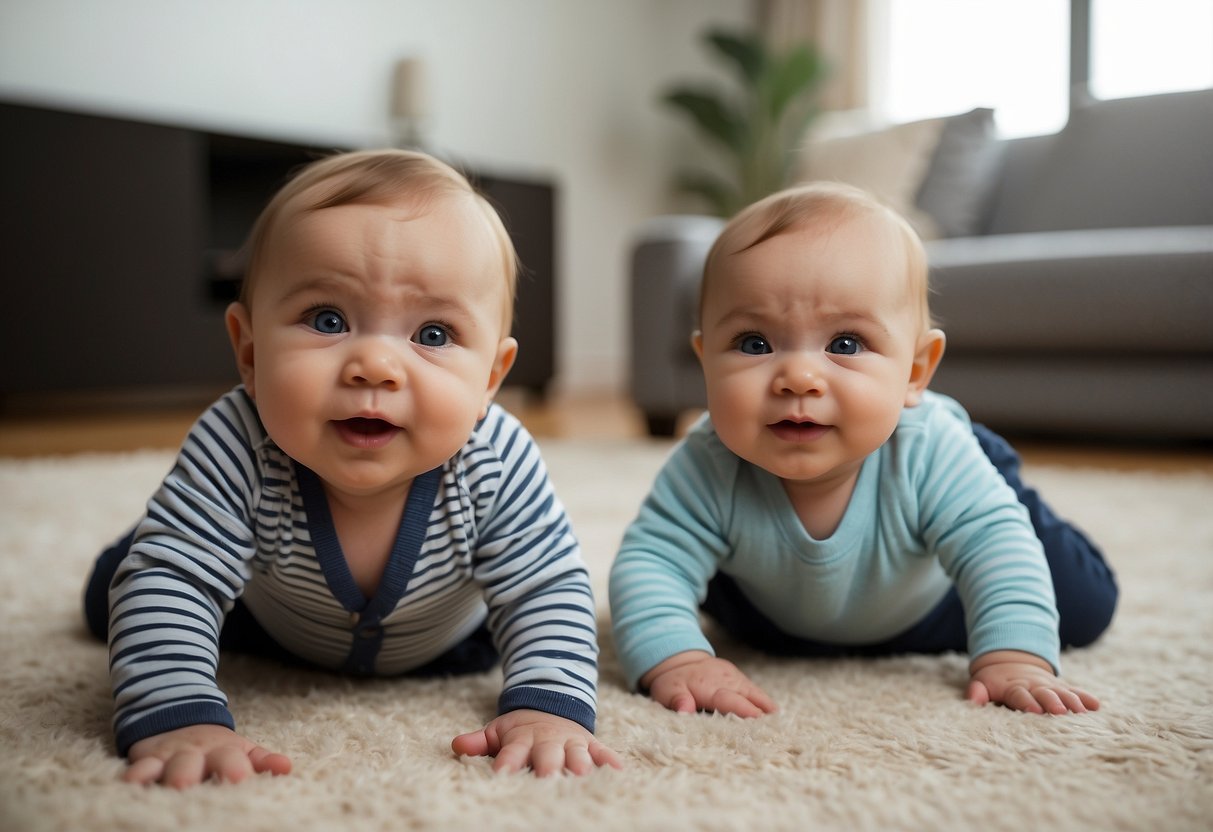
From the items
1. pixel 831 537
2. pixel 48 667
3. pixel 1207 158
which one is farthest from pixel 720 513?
pixel 1207 158

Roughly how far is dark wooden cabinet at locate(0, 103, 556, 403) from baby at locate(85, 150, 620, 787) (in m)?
1.78

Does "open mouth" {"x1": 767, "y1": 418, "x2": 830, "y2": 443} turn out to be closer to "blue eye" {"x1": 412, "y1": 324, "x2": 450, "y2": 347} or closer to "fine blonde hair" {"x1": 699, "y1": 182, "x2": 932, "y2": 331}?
"fine blonde hair" {"x1": 699, "y1": 182, "x2": 932, "y2": 331}

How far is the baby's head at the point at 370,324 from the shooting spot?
2.08ft

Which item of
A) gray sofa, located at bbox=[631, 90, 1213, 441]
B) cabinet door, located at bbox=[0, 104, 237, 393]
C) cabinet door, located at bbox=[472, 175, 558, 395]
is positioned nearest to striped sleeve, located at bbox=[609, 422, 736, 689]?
gray sofa, located at bbox=[631, 90, 1213, 441]

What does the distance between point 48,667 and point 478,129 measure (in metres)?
3.52

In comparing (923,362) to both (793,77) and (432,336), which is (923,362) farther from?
(793,77)

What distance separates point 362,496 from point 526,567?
0.40 ft

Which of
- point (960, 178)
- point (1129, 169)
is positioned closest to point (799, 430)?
point (1129, 169)

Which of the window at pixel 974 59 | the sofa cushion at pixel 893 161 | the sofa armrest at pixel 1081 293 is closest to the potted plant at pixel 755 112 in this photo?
the window at pixel 974 59

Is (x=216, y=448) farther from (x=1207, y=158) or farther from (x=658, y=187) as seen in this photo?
(x=658, y=187)

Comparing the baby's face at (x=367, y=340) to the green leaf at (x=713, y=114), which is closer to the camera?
the baby's face at (x=367, y=340)

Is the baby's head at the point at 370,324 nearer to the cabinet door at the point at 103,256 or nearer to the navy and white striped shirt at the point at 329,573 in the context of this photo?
the navy and white striped shirt at the point at 329,573

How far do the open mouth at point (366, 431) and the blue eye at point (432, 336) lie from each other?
0.18 feet

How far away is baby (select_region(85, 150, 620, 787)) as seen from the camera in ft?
2.06
